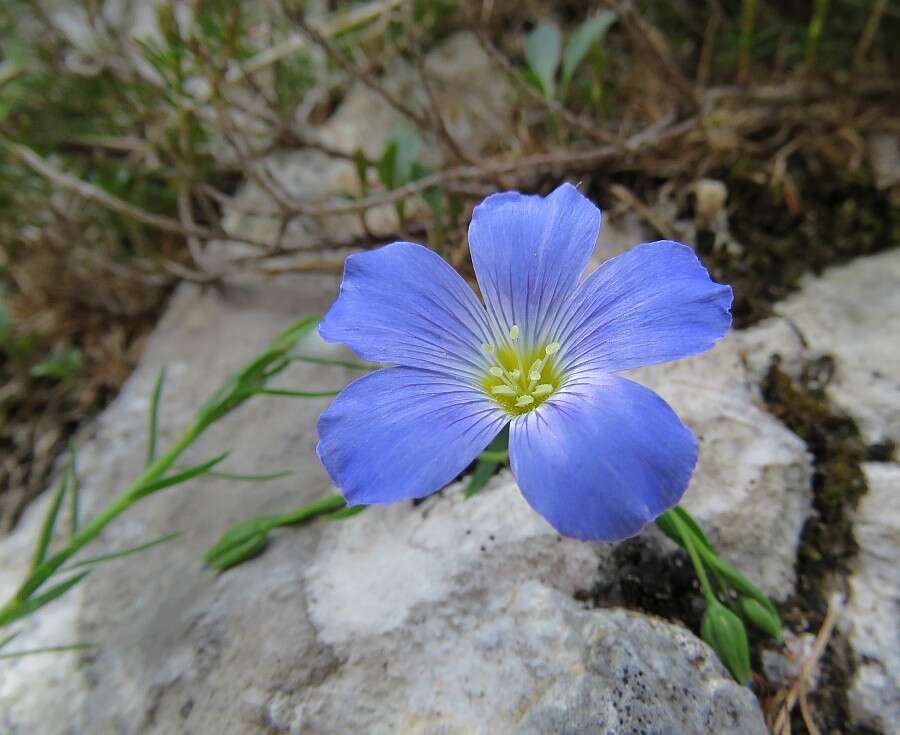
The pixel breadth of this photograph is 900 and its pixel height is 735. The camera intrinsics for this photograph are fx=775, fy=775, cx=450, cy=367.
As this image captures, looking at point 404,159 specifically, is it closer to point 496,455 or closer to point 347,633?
point 496,455

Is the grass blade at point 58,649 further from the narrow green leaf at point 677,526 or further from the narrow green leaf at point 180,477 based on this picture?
the narrow green leaf at point 677,526

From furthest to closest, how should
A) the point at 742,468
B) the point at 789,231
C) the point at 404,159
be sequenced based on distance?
the point at 404,159 < the point at 789,231 < the point at 742,468

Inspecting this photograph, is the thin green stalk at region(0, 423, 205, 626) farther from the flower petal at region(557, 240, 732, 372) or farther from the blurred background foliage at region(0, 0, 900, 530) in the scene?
the flower petal at region(557, 240, 732, 372)

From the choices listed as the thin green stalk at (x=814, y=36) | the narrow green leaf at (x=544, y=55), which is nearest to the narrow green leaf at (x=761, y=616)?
the narrow green leaf at (x=544, y=55)

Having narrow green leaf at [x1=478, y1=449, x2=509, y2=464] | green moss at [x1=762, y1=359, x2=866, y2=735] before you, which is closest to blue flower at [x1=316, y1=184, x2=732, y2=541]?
narrow green leaf at [x1=478, y1=449, x2=509, y2=464]

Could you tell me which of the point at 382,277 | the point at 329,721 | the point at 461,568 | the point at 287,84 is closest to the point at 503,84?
the point at 287,84

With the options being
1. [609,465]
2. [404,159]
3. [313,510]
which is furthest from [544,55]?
[609,465]

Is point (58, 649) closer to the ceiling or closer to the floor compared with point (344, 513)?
closer to the floor
